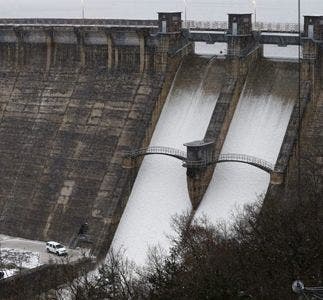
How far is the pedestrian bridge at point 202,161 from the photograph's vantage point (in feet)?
124

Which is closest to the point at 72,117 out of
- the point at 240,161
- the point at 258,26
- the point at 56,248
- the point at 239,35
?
the point at 56,248

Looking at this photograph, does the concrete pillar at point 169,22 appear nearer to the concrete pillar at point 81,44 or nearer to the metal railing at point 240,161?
the concrete pillar at point 81,44

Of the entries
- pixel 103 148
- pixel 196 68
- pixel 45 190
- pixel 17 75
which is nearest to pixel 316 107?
pixel 196 68

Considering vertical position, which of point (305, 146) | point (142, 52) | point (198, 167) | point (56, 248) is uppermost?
point (142, 52)

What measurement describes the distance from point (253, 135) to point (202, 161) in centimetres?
337

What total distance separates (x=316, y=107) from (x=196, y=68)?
25.1 feet

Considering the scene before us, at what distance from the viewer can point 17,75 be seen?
50.0m

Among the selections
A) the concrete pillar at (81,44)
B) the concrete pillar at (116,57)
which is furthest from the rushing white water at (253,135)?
the concrete pillar at (81,44)

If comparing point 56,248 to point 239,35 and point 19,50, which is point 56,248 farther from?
point 19,50

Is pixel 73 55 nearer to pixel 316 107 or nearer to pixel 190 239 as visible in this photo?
pixel 316 107

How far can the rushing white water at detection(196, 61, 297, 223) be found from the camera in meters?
38.2

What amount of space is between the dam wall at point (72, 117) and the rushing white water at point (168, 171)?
618 mm

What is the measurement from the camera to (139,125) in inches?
1700

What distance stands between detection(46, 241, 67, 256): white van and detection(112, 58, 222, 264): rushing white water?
2.45m
